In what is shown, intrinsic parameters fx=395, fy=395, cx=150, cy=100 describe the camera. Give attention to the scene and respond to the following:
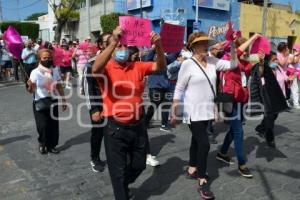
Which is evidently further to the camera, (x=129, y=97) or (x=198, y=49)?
(x=198, y=49)

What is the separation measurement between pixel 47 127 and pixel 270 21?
88.3 ft

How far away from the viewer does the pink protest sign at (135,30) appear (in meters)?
4.32

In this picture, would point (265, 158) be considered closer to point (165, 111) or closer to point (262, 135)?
point (262, 135)

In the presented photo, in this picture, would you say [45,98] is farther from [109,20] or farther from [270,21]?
[270,21]

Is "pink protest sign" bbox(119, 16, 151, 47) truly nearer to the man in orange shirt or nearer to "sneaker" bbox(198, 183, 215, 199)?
the man in orange shirt

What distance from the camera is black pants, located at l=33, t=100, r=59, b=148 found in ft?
20.1

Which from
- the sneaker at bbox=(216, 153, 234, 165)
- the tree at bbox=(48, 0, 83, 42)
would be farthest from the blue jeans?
the tree at bbox=(48, 0, 83, 42)

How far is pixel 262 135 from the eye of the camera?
7.27 metres

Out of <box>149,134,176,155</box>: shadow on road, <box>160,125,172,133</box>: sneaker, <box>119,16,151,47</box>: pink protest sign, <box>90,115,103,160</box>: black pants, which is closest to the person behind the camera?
<box>119,16,151,47</box>: pink protest sign

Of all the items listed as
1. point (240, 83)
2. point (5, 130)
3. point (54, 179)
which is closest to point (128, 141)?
point (54, 179)

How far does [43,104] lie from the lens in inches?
240

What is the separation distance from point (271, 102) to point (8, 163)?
4.04m

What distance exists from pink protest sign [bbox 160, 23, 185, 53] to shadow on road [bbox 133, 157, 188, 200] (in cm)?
165

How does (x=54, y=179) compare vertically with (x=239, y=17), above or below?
below
